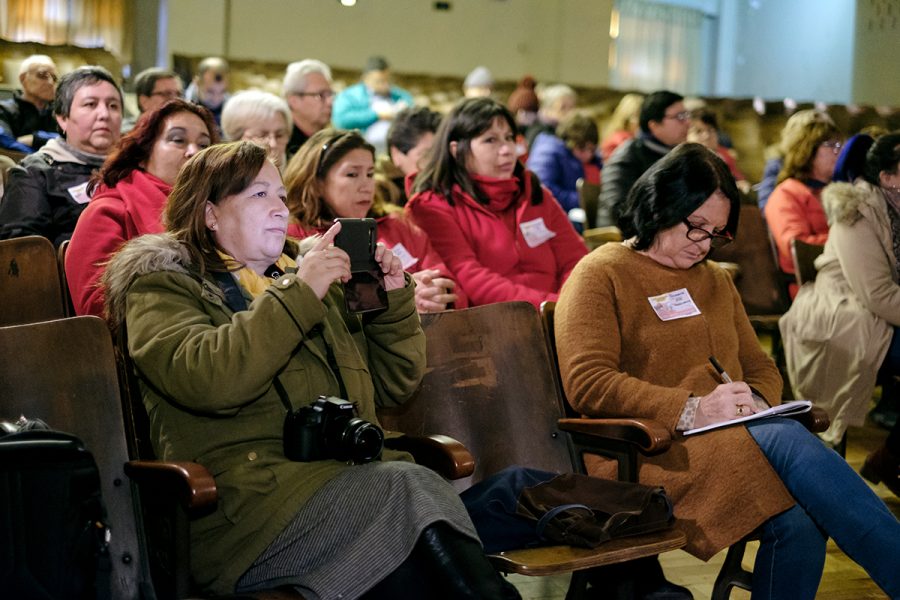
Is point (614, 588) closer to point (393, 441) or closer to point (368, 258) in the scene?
point (393, 441)

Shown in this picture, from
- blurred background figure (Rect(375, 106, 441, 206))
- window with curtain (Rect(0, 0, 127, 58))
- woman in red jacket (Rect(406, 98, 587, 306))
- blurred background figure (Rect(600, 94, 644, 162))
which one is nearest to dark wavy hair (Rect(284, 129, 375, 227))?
woman in red jacket (Rect(406, 98, 587, 306))

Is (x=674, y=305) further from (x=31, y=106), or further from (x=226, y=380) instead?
(x=31, y=106)

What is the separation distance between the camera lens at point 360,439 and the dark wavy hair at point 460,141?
1666 millimetres

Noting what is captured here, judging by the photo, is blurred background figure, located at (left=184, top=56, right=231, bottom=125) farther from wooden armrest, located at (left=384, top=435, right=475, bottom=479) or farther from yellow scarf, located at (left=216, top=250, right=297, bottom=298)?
wooden armrest, located at (left=384, top=435, right=475, bottom=479)

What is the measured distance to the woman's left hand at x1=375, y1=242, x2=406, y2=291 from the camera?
6.81ft

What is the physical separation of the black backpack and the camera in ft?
1.29

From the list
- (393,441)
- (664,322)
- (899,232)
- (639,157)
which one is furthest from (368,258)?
(639,157)

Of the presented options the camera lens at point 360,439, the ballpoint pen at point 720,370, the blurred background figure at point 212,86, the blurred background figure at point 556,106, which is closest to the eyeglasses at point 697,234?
the ballpoint pen at point 720,370

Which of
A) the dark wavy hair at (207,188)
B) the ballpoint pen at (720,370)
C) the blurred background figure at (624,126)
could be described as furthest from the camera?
the blurred background figure at (624,126)

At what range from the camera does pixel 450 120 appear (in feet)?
11.3

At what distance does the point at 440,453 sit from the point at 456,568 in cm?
36

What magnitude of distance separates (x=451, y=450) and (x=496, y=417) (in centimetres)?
44

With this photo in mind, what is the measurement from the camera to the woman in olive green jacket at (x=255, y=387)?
176 cm

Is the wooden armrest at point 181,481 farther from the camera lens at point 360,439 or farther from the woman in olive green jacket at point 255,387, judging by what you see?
the camera lens at point 360,439
